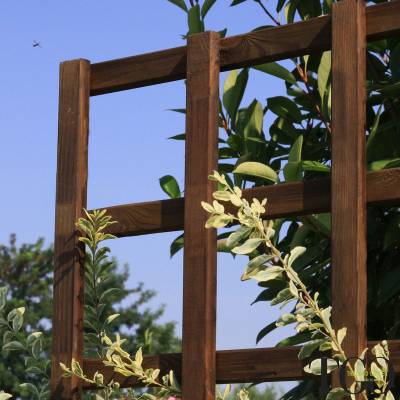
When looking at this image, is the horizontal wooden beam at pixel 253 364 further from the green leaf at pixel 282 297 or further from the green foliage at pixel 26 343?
the green leaf at pixel 282 297

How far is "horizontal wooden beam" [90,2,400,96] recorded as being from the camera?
304 cm

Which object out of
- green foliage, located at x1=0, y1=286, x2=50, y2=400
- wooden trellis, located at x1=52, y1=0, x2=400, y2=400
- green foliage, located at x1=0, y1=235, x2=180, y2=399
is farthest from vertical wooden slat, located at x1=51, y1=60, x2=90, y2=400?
green foliage, located at x1=0, y1=235, x2=180, y2=399

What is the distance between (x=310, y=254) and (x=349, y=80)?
2.84 feet

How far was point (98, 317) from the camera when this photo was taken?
10.8 ft

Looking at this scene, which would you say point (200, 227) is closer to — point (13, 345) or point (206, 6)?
point (13, 345)

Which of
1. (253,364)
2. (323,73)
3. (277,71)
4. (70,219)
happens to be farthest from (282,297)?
(277,71)

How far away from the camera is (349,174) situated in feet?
9.50

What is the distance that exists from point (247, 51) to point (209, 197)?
19.0 inches

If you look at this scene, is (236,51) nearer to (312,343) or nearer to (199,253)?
(199,253)


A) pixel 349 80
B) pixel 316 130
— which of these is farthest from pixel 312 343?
pixel 316 130

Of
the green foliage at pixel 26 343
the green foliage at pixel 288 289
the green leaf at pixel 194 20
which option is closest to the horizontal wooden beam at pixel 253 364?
the green foliage at pixel 26 343

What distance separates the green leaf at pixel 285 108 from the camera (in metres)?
3.96

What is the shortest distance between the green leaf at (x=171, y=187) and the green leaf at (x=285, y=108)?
0.59 meters

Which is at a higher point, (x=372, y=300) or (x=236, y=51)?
(x=236, y=51)
